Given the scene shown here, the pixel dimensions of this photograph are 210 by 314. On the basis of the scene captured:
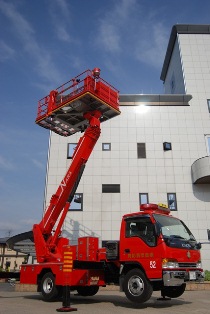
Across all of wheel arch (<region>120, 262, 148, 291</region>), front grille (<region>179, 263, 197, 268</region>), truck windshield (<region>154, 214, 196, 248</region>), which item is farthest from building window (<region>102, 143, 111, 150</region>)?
front grille (<region>179, 263, 197, 268</region>)

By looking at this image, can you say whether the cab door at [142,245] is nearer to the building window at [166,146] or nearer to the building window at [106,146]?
the building window at [106,146]

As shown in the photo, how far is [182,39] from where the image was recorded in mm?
28438

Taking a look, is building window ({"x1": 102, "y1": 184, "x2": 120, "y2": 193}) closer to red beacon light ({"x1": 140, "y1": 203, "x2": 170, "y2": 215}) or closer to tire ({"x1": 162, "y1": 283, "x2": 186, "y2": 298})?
red beacon light ({"x1": 140, "y1": 203, "x2": 170, "y2": 215})

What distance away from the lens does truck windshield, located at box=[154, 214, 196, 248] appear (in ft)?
30.4

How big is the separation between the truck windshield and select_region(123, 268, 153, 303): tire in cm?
144

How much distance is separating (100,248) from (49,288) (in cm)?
253

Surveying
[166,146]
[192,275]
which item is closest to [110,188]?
[166,146]

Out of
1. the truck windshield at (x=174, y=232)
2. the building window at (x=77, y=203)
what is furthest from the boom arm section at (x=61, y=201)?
the building window at (x=77, y=203)

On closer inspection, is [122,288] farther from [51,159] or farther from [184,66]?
[184,66]

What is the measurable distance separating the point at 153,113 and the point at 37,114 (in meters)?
13.4

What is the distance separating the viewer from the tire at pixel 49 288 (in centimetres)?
1090

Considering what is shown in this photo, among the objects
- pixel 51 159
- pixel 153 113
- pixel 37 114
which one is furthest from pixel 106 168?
pixel 37 114

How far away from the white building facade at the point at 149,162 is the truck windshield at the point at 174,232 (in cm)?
1203

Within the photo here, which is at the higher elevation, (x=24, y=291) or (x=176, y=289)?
(x=176, y=289)
